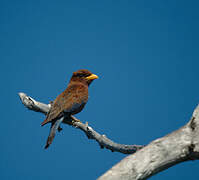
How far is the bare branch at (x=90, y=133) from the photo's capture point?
502 centimetres

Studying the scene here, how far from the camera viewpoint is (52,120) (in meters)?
5.33

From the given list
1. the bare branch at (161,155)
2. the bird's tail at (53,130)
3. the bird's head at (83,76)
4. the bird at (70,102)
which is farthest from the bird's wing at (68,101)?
the bare branch at (161,155)

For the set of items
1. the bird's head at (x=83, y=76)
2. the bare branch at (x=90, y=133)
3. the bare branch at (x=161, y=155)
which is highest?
the bird's head at (x=83, y=76)

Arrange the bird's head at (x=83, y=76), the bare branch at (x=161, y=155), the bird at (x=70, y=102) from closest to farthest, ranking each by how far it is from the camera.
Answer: the bare branch at (x=161, y=155) → the bird at (x=70, y=102) → the bird's head at (x=83, y=76)

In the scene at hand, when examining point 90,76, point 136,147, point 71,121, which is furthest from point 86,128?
point 90,76

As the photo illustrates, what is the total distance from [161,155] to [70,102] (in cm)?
249

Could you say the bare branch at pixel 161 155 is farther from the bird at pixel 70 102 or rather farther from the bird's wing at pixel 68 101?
the bird's wing at pixel 68 101

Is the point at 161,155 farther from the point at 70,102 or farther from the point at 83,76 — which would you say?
the point at 83,76

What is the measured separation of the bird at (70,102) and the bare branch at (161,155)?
196cm

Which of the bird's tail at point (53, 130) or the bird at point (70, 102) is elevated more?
the bird at point (70, 102)

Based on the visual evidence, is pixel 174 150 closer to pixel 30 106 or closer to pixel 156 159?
pixel 156 159

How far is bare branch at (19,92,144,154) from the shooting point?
5023mm

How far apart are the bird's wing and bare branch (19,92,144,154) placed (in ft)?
0.93

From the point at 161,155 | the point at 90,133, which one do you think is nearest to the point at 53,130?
the point at 90,133
